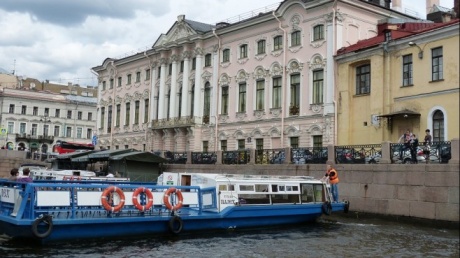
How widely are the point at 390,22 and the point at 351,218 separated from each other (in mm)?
14159

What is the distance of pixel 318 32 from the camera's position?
27.2m

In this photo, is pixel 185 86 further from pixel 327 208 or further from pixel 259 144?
pixel 327 208

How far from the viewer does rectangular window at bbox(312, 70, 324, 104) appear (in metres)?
26.8

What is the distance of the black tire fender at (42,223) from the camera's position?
10.9 m

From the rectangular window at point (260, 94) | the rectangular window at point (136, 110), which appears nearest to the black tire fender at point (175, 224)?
the rectangular window at point (260, 94)

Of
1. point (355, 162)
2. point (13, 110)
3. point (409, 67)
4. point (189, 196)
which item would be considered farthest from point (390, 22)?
point (13, 110)

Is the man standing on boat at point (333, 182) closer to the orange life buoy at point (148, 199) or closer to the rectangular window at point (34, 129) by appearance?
the orange life buoy at point (148, 199)

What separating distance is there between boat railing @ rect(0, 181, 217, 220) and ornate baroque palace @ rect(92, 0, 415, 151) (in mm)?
13946

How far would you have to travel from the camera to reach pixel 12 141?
65750mm

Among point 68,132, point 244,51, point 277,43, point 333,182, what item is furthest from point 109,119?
point 333,182

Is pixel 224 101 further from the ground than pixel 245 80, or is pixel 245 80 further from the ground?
pixel 245 80

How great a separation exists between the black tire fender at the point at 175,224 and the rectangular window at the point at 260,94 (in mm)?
17745

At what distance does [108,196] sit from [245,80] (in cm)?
1988

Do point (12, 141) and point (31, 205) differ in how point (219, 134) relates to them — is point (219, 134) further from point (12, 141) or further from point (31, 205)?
point (12, 141)
